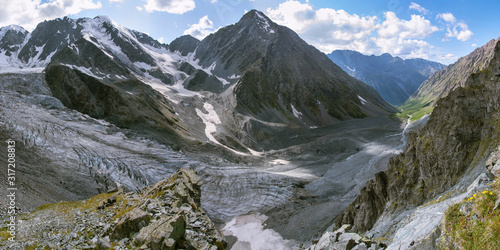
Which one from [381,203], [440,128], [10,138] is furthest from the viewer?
[10,138]

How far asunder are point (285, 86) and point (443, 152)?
446 ft

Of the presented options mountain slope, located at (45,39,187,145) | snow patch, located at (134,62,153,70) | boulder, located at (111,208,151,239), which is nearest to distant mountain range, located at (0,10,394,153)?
mountain slope, located at (45,39,187,145)

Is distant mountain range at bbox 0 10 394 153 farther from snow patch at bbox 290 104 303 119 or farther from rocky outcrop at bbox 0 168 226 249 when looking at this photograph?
rocky outcrop at bbox 0 168 226 249

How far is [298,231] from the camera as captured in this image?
1608 inches

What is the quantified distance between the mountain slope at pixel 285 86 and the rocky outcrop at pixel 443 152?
95.1 meters

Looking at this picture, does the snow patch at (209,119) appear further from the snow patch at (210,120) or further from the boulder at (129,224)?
the boulder at (129,224)

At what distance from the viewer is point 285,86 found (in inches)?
6186

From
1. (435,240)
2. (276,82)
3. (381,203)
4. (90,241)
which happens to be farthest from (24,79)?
(276,82)

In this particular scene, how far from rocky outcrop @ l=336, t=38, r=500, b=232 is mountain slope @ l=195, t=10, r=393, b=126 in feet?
312

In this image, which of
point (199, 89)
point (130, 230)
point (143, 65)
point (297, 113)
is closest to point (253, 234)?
point (130, 230)

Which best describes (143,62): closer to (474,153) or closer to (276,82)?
(276,82)

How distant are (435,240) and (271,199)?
48.0 metres

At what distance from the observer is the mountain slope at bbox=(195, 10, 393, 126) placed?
137000 millimetres

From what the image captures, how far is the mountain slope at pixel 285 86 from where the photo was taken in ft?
449
